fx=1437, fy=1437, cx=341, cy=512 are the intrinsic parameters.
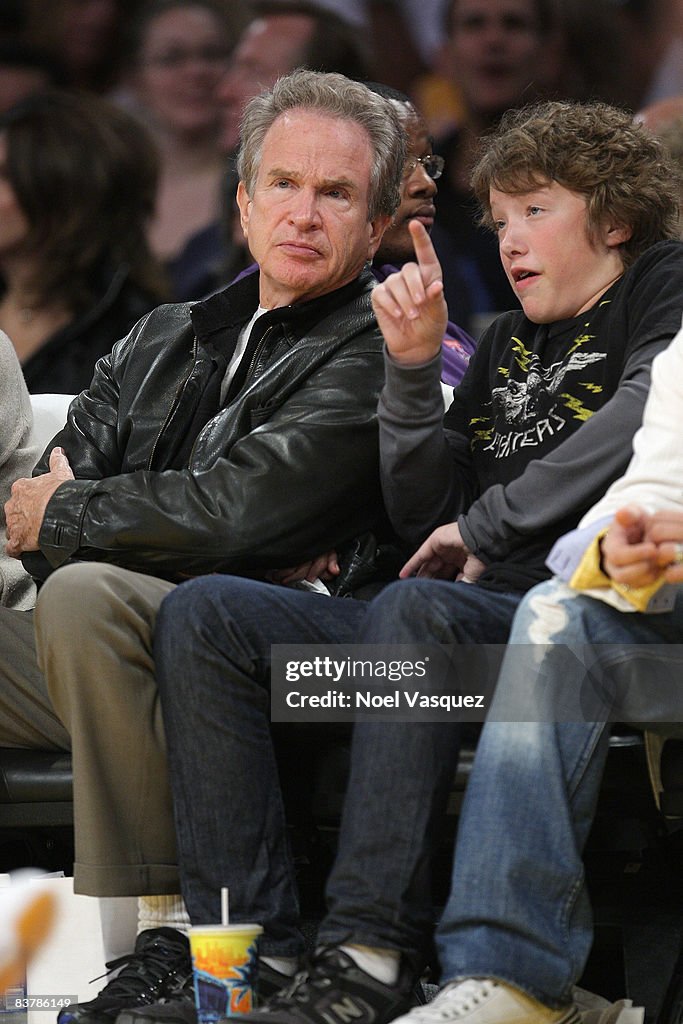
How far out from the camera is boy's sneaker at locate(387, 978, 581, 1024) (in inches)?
63.1

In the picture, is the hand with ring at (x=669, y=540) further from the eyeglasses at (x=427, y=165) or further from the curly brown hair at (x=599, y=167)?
the eyeglasses at (x=427, y=165)

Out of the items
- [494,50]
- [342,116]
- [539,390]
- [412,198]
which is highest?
[494,50]

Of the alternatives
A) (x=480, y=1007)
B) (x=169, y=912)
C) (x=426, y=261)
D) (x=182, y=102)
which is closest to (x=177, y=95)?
(x=182, y=102)

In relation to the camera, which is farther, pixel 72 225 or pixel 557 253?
pixel 72 225

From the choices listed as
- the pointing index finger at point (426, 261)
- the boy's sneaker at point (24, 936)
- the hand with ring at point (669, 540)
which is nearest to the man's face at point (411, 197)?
the pointing index finger at point (426, 261)

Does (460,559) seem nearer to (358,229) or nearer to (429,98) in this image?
(358,229)

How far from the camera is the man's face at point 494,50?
174 inches

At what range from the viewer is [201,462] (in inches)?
91.2

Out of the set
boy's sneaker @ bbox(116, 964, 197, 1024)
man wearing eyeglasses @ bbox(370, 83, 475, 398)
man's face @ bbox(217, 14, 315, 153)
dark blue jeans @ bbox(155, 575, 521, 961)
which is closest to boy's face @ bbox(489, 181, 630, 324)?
dark blue jeans @ bbox(155, 575, 521, 961)

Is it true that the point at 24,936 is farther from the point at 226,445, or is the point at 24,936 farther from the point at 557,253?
the point at 557,253

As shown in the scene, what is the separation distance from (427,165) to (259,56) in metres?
1.75

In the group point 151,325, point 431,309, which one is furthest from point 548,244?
point 151,325

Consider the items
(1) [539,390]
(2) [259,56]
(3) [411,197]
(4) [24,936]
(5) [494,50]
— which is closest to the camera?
(4) [24,936]

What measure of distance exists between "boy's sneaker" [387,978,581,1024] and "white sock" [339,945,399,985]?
0.08 meters
